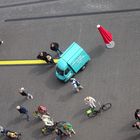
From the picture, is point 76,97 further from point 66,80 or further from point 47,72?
point 47,72

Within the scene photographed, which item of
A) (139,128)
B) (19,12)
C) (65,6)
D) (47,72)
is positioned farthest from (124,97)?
(19,12)

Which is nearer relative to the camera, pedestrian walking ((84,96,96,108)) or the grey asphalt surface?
pedestrian walking ((84,96,96,108))

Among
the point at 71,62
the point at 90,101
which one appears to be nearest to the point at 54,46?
the point at 71,62

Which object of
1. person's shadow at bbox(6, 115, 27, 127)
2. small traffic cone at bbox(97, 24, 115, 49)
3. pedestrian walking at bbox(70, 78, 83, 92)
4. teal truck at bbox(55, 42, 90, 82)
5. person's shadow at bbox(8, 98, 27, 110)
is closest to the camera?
pedestrian walking at bbox(70, 78, 83, 92)

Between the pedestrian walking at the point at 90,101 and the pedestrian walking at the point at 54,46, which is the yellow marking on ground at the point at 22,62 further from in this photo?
the pedestrian walking at the point at 90,101

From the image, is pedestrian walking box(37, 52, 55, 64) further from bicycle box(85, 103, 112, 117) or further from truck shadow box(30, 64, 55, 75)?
bicycle box(85, 103, 112, 117)

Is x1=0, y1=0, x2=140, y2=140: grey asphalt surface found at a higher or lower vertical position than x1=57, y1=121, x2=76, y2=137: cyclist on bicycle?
higher

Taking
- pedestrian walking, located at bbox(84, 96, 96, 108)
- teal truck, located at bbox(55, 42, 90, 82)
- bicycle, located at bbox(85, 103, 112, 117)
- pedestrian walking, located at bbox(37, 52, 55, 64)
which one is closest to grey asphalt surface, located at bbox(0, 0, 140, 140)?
bicycle, located at bbox(85, 103, 112, 117)

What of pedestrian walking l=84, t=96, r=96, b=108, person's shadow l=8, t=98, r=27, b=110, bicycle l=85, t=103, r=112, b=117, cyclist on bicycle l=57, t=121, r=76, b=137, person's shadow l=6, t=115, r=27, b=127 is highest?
person's shadow l=8, t=98, r=27, b=110
